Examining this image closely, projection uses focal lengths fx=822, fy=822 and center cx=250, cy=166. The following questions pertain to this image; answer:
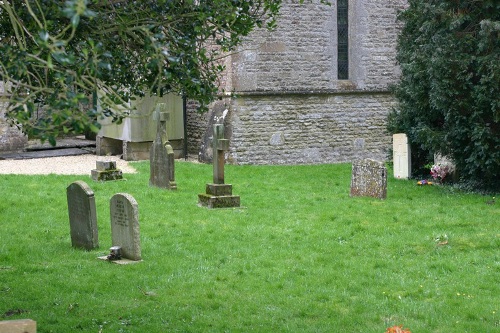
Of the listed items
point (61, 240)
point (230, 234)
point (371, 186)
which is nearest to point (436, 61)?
point (371, 186)

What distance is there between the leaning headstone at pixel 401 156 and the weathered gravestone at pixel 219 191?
539cm

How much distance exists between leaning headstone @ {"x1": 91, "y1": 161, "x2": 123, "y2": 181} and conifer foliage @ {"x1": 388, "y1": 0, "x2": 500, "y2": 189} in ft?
20.8

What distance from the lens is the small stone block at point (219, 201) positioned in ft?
46.1

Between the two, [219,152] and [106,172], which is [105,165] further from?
[219,152]

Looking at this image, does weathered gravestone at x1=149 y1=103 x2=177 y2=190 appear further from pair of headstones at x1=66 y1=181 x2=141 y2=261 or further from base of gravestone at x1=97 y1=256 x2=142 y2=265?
base of gravestone at x1=97 y1=256 x2=142 y2=265

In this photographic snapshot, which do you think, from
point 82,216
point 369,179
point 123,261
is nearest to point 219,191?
point 369,179

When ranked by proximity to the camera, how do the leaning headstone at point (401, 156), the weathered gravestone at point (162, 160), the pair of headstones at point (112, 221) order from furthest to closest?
the leaning headstone at point (401, 156) < the weathered gravestone at point (162, 160) < the pair of headstones at point (112, 221)

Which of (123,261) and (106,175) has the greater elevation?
(106,175)

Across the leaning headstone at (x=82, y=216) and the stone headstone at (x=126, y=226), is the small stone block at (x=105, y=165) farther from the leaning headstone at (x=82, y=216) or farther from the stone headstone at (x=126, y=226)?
the stone headstone at (x=126, y=226)

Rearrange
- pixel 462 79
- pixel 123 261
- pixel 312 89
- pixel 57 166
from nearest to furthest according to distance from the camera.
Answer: pixel 123 261 < pixel 462 79 < pixel 57 166 < pixel 312 89

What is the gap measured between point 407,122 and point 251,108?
15.0 feet

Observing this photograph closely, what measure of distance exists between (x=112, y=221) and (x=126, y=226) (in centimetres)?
38

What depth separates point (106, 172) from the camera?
17.2 meters

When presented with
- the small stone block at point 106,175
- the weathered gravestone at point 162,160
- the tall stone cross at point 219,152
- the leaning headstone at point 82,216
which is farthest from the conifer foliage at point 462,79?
the leaning headstone at point 82,216
